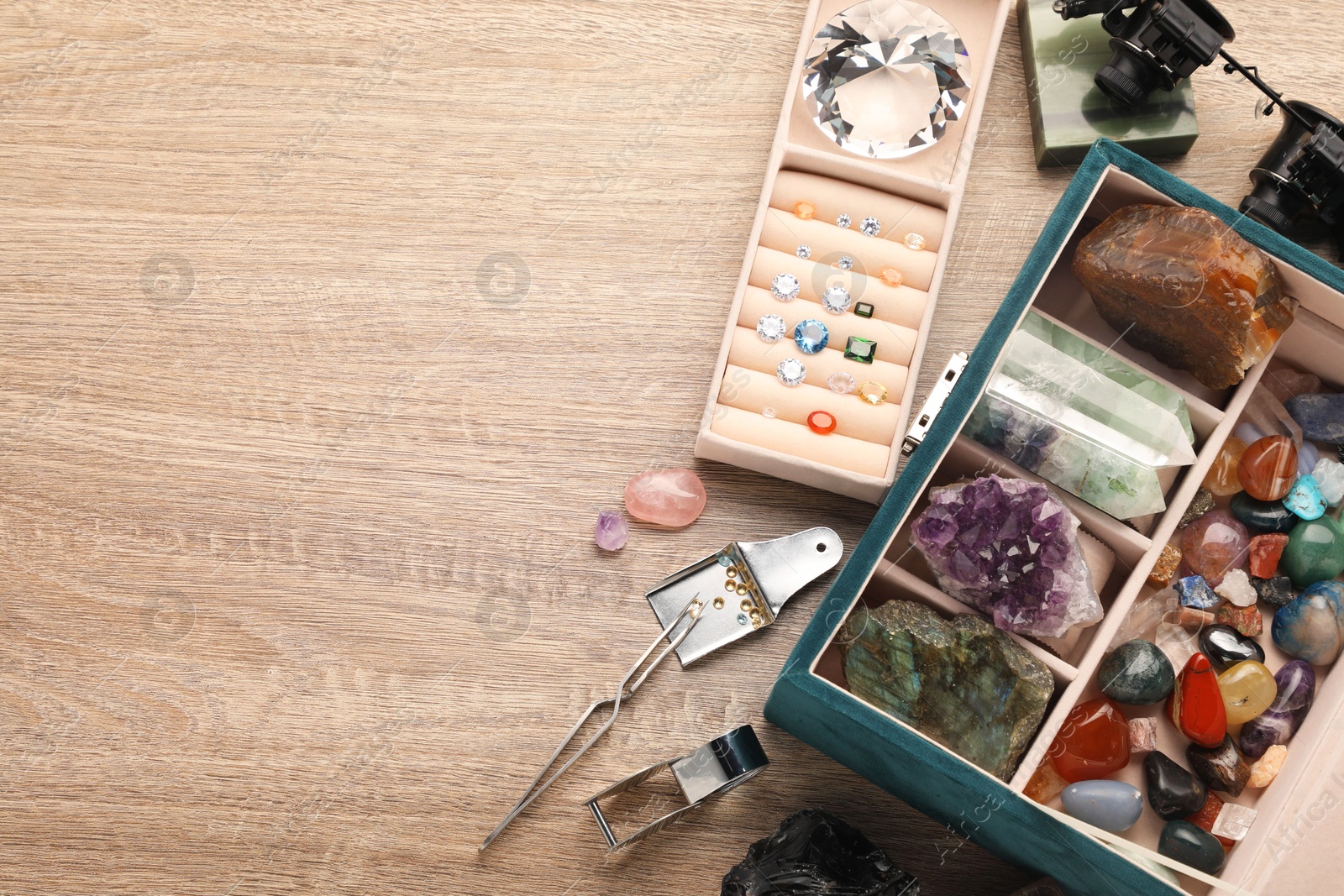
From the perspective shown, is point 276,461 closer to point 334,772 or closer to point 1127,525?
point 334,772

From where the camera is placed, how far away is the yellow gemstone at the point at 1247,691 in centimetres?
99

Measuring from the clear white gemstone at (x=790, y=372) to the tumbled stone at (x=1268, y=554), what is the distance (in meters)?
0.52

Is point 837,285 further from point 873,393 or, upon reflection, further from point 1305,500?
point 1305,500

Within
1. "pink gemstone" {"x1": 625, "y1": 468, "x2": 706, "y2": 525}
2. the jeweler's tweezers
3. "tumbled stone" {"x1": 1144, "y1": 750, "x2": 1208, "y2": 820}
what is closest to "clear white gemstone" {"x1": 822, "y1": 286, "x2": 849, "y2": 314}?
"pink gemstone" {"x1": 625, "y1": 468, "x2": 706, "y2": 525}

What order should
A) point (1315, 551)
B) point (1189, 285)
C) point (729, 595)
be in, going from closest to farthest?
point (1189, 285)
point (1315, 551)
point (729, 595)

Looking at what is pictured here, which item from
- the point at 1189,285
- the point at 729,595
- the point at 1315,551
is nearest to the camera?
the point at 1189,285

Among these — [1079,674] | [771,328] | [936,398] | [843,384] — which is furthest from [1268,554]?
[771,328]

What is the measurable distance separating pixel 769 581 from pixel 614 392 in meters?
0.30

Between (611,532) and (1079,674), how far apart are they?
1.71 ft

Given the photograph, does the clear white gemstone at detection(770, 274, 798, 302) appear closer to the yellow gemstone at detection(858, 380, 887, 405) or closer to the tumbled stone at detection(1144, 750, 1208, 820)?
the yellow gemstone at detection(858, 380, 887, 405)

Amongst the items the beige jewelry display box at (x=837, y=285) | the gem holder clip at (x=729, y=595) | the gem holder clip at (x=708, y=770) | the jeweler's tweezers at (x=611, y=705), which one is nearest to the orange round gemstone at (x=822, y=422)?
the beige jewelry display box at (x=837, y=285)

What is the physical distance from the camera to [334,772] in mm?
1109

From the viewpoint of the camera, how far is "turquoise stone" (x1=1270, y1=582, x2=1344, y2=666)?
1.00 meters

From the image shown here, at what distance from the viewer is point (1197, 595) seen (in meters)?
1.04
